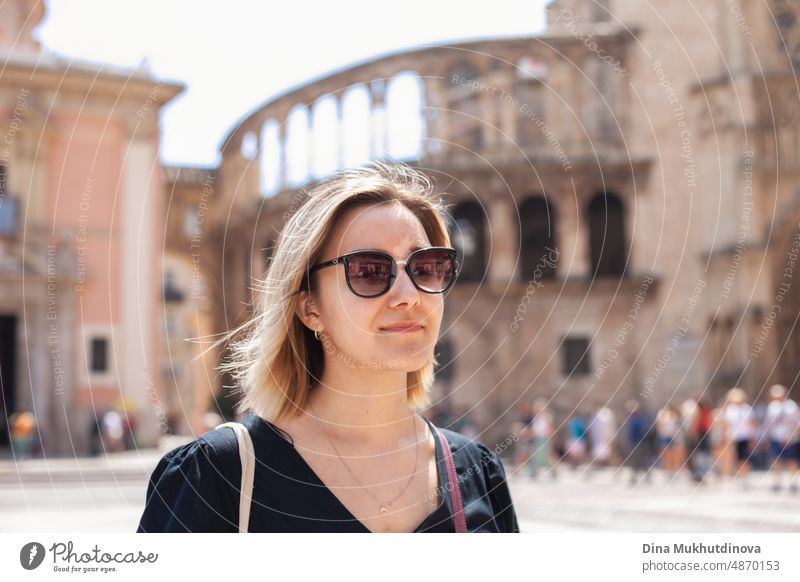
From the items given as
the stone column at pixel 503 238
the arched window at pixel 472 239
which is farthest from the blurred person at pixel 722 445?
the arched window at pixel 472 239

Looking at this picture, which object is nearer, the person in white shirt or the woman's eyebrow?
the woman's eyebrow

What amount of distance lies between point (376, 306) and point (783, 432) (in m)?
12.9

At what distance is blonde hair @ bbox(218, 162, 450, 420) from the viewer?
2.45 meters

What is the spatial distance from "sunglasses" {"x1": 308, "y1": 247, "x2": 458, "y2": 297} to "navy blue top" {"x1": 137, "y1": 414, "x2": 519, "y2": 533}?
427 millimetres

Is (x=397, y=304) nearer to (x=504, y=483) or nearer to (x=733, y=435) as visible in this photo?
(x=504, y=483)

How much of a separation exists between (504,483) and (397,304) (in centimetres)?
62

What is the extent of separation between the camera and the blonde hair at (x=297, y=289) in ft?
8.05

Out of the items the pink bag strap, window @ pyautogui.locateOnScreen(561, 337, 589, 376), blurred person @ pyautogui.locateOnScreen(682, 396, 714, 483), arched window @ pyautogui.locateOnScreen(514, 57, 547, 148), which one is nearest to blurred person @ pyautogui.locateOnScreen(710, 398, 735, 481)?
blurred person @ pyautogui.locateOnScreen(682, 396, 714, 483)

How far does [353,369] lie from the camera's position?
2.53 m

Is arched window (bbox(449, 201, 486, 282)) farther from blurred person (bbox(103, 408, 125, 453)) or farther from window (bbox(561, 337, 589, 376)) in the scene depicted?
blurred person (bbox(103, 408, 125, 453))

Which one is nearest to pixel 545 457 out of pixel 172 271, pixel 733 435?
pixel 733 435

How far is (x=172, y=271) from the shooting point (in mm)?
48094

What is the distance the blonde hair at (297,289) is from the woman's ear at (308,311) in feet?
0.06

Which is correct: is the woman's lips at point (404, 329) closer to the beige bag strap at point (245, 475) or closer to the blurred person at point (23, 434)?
the beige bag strap at point (245, 475)
